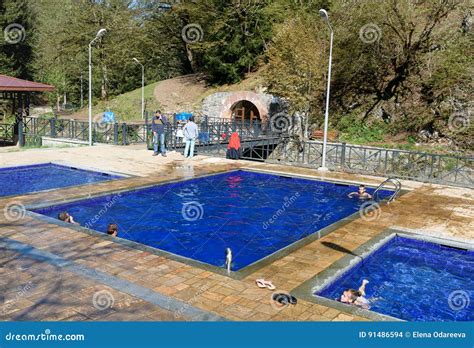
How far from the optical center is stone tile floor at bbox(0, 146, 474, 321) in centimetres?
598

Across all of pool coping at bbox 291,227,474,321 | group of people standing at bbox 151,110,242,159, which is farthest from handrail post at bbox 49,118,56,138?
pool coping at bbox 291,227,474,321

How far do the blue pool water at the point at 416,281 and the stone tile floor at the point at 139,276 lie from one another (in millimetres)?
510

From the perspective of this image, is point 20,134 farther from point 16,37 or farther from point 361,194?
point 16,37

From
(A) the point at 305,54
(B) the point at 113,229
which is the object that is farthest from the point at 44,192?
(A) the point at 305,54

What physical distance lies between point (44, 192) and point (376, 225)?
9.64 metres

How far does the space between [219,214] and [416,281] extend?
609 centimetres

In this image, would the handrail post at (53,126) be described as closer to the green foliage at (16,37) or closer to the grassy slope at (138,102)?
the grassy slope at (138,102)

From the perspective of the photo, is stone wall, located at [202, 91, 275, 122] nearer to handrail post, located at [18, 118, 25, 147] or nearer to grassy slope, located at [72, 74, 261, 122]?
grassy slope, located at [72, 74, 261, 122]

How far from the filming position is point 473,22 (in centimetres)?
3064

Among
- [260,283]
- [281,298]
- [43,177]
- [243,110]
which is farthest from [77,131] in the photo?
[281,298]

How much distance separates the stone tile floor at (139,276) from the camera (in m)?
5.98
